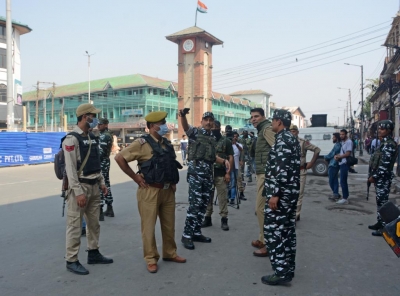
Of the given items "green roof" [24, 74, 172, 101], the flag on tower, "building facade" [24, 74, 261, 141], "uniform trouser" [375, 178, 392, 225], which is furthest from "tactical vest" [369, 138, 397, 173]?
the flag on tower

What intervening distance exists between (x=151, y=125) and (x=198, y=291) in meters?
1.92

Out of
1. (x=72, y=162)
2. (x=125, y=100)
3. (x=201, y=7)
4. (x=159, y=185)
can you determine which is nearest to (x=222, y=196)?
(x=159, y=185)

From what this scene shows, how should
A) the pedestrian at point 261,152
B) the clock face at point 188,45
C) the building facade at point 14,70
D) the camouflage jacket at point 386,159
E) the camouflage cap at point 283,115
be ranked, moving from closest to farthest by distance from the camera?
the camouflage cap at point 283,115 < the pedestrian at point 261,152 < the camouflage jacket at point 386,159 < the building facade at point 14,70 < the clock face at point 188,45

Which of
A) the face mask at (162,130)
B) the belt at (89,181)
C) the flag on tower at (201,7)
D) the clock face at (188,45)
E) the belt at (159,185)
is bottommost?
the belt at (159,185)

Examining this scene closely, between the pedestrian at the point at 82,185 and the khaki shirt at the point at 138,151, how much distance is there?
1.69 feet

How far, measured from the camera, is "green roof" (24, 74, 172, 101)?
52.3 metres

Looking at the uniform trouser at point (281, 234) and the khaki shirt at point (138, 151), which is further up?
the khaki shirt at point (138, 151)

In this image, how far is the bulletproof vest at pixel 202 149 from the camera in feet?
16.8

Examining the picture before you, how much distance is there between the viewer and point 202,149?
5.15 metres

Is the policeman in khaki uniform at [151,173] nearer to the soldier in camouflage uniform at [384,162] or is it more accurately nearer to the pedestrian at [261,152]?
the pedestrian at [261,152]

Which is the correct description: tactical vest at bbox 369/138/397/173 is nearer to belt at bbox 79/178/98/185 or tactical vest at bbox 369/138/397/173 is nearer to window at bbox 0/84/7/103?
belt at bbox 79/178/98/185

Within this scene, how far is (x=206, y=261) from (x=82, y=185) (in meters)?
1.77

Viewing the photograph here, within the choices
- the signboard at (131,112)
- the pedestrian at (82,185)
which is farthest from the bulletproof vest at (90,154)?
the signboard at (131,112)

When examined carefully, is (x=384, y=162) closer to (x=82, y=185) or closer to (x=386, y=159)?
(x=386, y=159)
